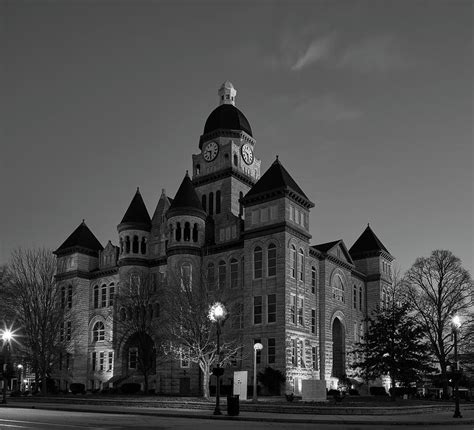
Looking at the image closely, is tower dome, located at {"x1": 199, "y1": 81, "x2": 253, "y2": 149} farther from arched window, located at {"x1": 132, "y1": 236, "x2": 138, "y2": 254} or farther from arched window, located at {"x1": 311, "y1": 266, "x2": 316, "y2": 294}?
arched window, located at {"x1": 311, "y1": 266, "x2": 316, "y2": 294}

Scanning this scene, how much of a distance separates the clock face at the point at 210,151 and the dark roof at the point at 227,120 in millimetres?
2220

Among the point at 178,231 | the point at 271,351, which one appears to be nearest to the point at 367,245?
the point at 178,231

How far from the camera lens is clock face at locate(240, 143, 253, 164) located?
3152 inches

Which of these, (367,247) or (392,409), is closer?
(392,409)

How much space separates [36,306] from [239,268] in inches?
842

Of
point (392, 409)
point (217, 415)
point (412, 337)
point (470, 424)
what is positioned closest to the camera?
point (470, 424)

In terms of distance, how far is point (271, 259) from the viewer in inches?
2457

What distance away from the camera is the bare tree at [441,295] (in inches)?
2542

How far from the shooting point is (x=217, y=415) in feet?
112

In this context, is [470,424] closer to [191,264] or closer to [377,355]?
[377,355]

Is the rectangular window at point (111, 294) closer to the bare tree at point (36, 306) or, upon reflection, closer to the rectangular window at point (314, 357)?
the bare tree at point (36, 306)

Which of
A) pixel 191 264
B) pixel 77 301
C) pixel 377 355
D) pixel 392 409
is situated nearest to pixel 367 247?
pixel 191 264

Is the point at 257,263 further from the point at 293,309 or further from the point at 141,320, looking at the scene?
the point at 141,320

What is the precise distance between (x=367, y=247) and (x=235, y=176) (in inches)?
784
